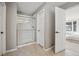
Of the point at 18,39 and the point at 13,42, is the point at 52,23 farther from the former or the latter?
the point at 18,39

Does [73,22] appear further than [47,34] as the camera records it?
Yes

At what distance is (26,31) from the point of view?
4523mm

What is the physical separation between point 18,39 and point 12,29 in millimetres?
1274

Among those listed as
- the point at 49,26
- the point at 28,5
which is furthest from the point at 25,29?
the point at 49,26

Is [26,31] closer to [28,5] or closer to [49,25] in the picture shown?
[28,5]

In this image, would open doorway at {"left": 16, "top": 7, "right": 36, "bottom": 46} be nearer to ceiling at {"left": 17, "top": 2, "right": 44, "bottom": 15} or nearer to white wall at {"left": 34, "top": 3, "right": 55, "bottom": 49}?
ceiling at {"left": 17, "top": 2, "right": 44, "bottom": 15}

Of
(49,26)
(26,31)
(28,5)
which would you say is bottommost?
(26,31)

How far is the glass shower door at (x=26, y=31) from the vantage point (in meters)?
4.18

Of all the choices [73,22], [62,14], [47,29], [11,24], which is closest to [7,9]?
[11,24]

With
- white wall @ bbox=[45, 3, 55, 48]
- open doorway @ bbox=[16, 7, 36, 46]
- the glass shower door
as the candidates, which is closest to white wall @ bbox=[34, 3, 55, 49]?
white wall @ bbox=[45, 3, 55, 48]

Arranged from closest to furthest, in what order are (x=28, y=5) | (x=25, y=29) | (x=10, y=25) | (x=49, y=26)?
(x=10, y=25)
(x=49, y=26)
(x=28, y=5)
(x=25, y=29)

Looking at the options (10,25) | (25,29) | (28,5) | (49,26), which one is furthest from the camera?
(25,29)

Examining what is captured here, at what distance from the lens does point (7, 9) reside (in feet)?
9.09

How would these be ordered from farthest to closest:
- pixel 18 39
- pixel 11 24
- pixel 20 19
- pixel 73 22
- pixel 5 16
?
pixel 73 22 < pixel 20 19 < pixel 18 39 < pixel 11 24 < pixel 5 16
